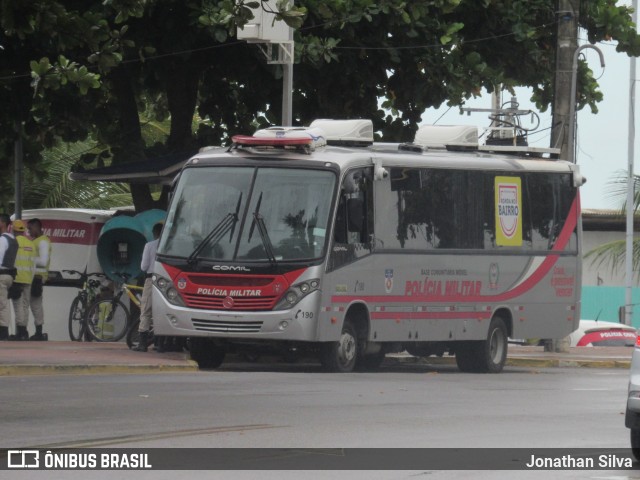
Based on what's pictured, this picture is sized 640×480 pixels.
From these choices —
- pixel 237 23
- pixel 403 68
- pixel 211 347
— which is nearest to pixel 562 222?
pixel 403 68

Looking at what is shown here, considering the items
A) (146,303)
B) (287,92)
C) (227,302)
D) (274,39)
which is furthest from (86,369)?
(287,92)

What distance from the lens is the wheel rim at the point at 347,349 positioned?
2236 cm

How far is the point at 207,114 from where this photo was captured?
31875mm

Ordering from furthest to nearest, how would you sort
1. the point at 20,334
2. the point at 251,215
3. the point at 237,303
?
1. the point at 20,334
2. the point at 251,215
3. the point at 237,303

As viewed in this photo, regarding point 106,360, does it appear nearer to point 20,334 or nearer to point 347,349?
point 347,349

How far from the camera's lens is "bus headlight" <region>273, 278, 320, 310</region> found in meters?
21.5

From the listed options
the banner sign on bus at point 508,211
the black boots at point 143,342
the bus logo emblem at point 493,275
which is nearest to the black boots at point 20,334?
the black boots at point 143,342

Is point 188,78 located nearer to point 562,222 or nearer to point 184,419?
point 562,222

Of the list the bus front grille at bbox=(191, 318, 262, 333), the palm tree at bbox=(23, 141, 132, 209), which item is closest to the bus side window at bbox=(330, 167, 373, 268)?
the bus front grille at bbox=(191, 318, 262, 333)

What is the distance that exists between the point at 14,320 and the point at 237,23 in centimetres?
1348

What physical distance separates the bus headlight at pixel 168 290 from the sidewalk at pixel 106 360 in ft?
Answer: 2.59

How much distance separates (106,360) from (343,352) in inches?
128

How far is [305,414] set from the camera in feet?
49.5

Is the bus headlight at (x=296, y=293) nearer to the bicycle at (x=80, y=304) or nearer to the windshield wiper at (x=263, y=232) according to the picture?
the windshield wiper at (x=263, y=232)
